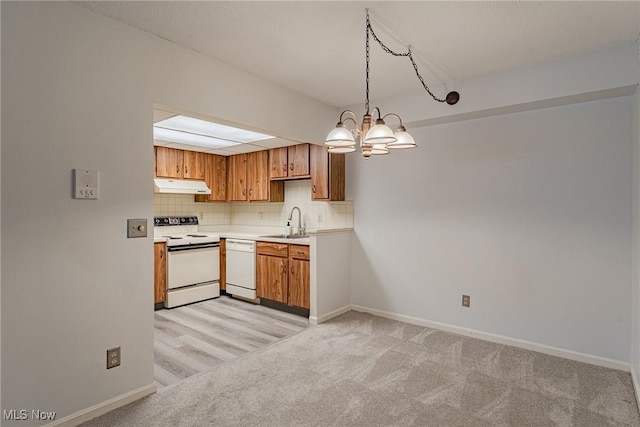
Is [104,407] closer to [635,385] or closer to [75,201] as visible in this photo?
[75,201]

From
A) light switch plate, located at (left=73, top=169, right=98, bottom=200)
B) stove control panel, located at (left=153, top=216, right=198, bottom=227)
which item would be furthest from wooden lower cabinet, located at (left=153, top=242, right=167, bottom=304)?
light switch plate, located at (left=73, top=169, right=98, bottom=200)

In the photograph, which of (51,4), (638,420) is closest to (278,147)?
(51,4)

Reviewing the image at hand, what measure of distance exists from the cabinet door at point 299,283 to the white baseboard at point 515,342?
833 millimetres

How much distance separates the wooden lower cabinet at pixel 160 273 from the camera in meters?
4.30

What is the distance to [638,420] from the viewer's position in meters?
2.12

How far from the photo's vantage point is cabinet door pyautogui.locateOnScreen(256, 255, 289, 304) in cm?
425

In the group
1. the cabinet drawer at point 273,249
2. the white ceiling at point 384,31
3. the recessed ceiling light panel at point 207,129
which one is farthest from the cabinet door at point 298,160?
the white ceiling at point 384,31

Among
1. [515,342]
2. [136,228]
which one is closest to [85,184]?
[136,228]

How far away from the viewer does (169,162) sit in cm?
481

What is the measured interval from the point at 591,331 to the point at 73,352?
151 inches

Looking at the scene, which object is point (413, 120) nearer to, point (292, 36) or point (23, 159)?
point (292, 36)

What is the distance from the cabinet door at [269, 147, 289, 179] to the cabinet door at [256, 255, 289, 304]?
1178 millimetres

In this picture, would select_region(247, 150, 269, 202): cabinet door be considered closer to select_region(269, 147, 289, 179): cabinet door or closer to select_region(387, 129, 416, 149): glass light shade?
select_region(269, 147, 289, 179): cabinet door

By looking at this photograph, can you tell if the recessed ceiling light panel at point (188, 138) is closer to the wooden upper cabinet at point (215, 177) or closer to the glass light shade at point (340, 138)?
the wooden upper cabinet at point (215, 177)
